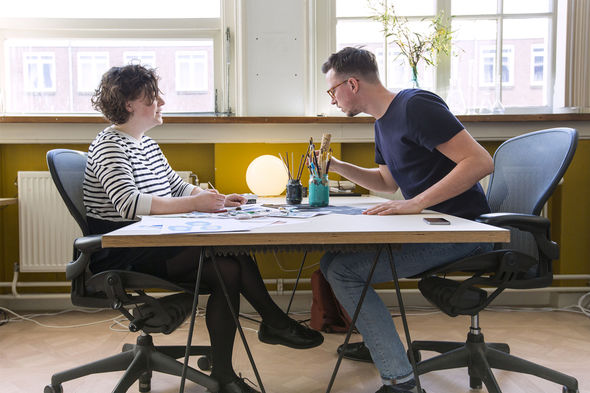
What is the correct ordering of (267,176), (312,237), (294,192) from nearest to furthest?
1. (312,237)
2. (294,192)
3. (267,176)

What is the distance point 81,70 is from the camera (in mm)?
2973

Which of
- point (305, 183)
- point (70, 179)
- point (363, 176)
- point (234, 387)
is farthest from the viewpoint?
point (305, 183)

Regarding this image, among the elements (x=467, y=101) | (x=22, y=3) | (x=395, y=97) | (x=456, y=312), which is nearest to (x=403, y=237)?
(x=456, y=312)

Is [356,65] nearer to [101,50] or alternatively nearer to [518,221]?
[518,221]

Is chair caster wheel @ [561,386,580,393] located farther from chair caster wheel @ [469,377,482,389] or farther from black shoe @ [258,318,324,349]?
black shoe @ [258,318,324,349]

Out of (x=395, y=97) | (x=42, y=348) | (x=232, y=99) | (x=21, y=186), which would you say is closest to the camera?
(x=395, y=97)

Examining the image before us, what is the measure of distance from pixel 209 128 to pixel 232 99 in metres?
0.24

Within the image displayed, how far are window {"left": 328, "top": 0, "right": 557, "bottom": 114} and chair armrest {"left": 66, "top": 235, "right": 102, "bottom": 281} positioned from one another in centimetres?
173

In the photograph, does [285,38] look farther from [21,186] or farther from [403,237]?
[403,237]

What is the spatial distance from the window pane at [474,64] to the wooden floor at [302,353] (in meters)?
1.21

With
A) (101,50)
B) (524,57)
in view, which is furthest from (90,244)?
(524,57)

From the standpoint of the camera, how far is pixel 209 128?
2.85 meters

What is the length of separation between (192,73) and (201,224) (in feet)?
6.04

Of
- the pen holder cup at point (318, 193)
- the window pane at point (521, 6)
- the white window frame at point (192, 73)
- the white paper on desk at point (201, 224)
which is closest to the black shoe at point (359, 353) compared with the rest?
the pen holder cup at point (318, 193)
